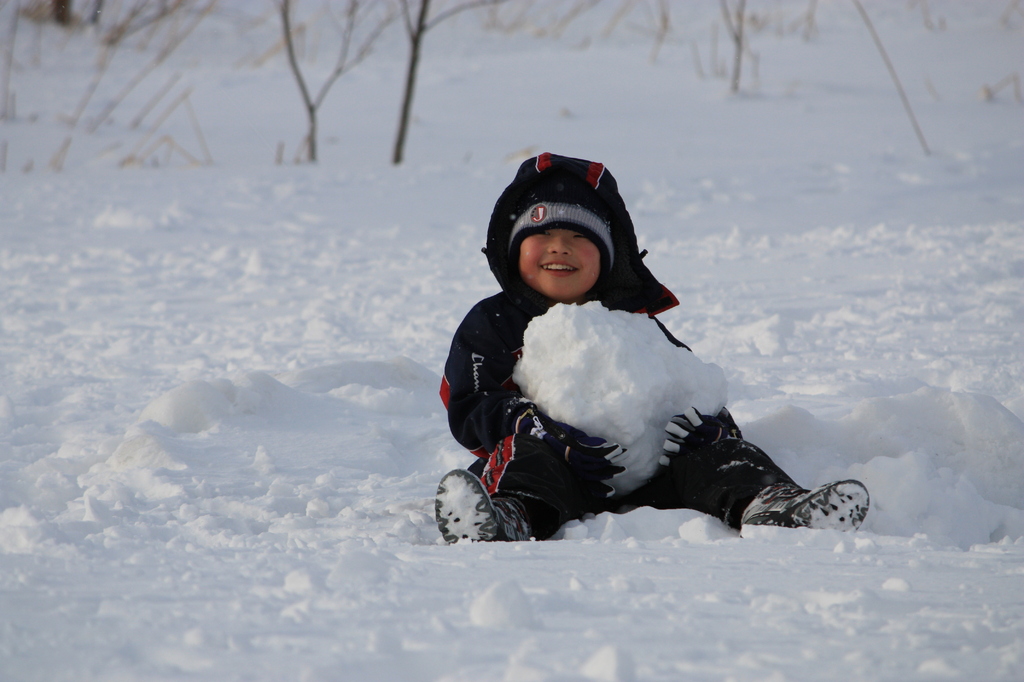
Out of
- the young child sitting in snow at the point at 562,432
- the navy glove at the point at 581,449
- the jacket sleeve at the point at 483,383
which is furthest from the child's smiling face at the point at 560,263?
the navy glove at the point at 581,449

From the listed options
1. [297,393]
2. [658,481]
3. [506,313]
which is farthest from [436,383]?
[658,481]

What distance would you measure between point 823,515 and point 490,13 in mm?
11827

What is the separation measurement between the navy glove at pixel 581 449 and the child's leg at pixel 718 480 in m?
0.13

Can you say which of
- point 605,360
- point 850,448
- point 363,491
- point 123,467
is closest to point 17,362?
point 123,467

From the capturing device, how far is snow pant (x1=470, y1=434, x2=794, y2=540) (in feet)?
5.90

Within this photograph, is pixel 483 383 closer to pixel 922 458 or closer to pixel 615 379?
Result: pixel 615 379

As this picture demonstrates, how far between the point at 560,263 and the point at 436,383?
93cm

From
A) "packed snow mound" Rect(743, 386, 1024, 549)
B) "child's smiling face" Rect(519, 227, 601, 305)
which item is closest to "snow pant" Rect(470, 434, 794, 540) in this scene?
"packed snow mound" Rect(743, 386, 1024, 549)

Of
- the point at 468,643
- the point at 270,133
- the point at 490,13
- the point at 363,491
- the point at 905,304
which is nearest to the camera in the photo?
the point at 468,643

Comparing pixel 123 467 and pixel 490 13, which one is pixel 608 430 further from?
pixel 490 13

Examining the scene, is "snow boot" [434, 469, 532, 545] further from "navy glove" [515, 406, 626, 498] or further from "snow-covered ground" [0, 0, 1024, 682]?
"navy glove" [515, 406, 626, 498]

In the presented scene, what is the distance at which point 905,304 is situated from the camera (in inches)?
150

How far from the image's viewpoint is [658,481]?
2025 mm

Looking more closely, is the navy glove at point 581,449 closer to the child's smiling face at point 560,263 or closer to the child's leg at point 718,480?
the child's leg at point 718,480
